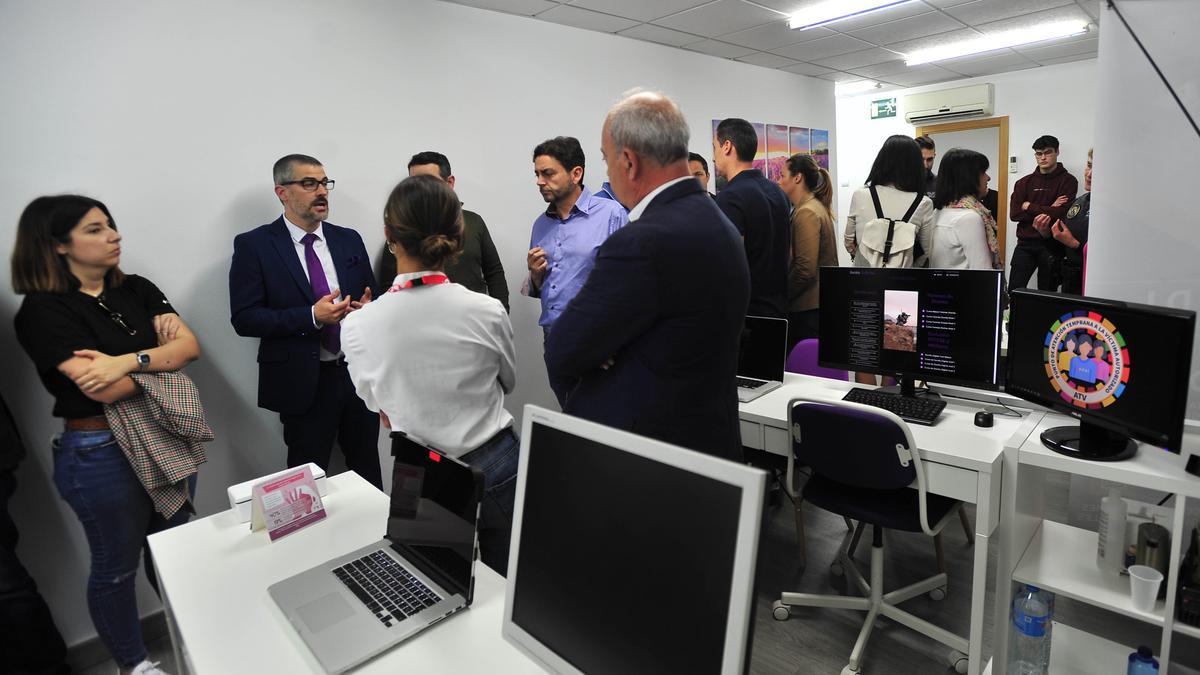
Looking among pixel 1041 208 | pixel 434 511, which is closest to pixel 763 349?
pixel 434 511

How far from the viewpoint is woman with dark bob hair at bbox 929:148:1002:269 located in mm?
3049

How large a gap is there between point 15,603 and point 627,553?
2385 millimetres

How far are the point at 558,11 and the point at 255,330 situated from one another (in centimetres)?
249

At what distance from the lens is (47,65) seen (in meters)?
2.18

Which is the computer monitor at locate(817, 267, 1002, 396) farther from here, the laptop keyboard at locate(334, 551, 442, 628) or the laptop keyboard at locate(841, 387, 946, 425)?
the laptop keyboard at locate(334, 551, 442, 628)

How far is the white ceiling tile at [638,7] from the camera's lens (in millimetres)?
3549

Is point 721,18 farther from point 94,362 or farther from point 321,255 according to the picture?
point 94,362

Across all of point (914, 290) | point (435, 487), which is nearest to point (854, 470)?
point (914, 290)

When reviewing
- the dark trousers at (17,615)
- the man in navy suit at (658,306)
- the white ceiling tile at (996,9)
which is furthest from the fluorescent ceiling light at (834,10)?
the dark trousers at (17,615)

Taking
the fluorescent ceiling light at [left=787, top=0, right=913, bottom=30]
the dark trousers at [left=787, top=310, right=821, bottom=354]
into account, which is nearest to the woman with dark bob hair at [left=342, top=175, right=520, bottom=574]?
the dark trousers at [left=787, top=310, right=821, bottom=354]

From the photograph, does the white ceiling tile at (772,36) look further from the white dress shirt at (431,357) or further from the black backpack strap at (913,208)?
the white dress shirt at (431,357)

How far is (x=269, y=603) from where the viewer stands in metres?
1.26

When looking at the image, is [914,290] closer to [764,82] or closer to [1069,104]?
[764,82]

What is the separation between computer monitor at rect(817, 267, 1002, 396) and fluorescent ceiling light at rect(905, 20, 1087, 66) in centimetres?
442
